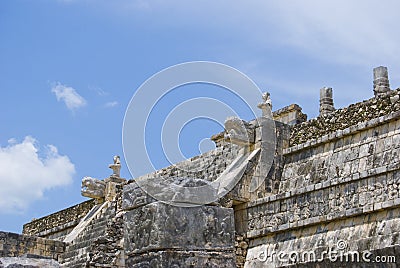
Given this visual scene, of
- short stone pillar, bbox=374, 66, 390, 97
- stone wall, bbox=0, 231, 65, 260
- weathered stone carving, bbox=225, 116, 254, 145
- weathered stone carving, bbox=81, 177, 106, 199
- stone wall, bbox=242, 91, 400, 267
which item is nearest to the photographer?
stone wall, bbox=242, 91, 400, 267

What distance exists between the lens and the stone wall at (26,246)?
49.2ft

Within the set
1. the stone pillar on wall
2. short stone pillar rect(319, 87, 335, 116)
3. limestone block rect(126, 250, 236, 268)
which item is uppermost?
the stone pillar on wall

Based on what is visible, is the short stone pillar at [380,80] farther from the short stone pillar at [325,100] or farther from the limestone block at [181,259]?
the limestone block at [181,259]

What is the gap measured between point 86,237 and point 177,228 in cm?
1143

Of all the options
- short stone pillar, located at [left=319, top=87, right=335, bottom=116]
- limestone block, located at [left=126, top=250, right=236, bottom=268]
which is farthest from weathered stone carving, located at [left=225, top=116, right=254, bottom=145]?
limestone block, located at [left=126, top=250, right=236, bottom=268]

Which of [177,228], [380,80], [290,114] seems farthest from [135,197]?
[290,114]

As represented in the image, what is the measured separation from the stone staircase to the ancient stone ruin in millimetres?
158

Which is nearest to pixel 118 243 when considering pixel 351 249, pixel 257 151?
pixel 257 151

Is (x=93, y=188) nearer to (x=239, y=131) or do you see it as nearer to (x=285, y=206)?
(x=239, y=131)

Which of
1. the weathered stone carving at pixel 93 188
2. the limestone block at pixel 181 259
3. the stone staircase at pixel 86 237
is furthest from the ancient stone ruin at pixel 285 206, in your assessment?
the weathered stone carving at pixel 93 188

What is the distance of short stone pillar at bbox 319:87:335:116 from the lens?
15023 millimetres

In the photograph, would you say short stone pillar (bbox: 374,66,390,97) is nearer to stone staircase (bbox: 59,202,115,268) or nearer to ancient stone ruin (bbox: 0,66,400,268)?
ancient stone ruin (bbox: 0,66,400,268)

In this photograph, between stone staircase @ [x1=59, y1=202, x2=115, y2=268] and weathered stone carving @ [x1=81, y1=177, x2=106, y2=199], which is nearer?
stone staircase @ [x1=59, y1=202, x2=115, y2=268]

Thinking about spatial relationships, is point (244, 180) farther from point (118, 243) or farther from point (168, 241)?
point (168, 241)
